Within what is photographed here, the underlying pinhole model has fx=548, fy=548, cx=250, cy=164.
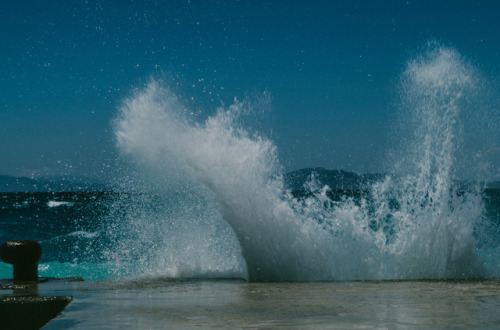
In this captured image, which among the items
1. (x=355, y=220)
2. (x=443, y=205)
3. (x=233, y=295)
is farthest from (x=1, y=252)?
(x=443, y=205)

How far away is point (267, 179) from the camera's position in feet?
25.1

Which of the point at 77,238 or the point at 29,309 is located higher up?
the point at 77,238

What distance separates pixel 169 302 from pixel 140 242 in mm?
21504

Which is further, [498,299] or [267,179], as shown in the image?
[267,179]

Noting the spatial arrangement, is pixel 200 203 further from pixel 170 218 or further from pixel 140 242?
pixel 140 242

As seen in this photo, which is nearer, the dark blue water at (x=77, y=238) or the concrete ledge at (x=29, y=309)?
the concrete ledge at (x=29, y=309)

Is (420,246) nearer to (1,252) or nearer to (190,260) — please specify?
(190,260)

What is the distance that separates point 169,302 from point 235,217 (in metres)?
2.72

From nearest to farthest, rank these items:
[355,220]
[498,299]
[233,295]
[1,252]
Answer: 1. [498,299]
2. [233,295]
3. [1,252]
4. [355,220]

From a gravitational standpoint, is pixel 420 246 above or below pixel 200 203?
below

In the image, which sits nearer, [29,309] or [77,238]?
[29,309]

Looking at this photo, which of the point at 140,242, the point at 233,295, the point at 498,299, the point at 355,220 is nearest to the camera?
the point at 498,299

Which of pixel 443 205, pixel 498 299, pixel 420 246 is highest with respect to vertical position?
pixel 443 205

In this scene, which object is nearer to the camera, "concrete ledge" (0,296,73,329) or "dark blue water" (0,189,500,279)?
"concrete ledge" (0,296,73,329)
